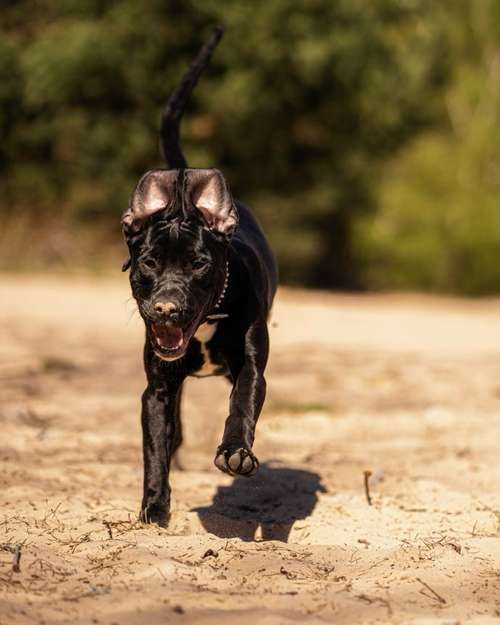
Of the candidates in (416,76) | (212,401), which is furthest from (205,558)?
(416,76)

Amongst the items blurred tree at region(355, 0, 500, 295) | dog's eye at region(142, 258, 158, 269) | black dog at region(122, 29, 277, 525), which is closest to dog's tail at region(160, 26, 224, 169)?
black dog at region(122, 29, 277, 525)

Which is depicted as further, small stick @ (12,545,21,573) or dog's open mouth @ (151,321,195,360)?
dog's open mouth @ (151,321,195,360)

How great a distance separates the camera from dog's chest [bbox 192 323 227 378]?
12.4ft

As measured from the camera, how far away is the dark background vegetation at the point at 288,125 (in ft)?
61.5

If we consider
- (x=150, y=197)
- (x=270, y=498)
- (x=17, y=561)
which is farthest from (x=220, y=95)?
(x=17, y=561)

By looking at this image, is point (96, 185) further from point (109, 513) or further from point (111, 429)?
point (109, 513)

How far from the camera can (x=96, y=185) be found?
19781mm

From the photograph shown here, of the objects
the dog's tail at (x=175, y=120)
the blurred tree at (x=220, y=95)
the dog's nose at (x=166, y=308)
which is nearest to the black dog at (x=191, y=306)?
the dog's nose at (x=166, y=308)

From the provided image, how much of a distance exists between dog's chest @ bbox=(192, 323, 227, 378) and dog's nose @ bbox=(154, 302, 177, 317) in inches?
16.6

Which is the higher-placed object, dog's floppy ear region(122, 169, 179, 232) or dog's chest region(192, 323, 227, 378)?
dog's floppy ear region(122, 169, 179, 232)

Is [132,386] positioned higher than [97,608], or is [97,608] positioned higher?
[97,608]

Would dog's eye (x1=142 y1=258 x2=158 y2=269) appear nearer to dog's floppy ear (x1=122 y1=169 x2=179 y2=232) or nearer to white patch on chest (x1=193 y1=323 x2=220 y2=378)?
dog's floppy ear (x1=122 y1=169 x2=179 y2=232)

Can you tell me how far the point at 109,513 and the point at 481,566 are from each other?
1547 millimetres

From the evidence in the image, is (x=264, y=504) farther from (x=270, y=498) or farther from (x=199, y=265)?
(x=199, y=265)
